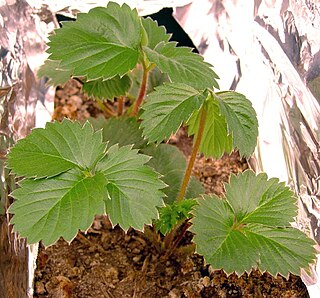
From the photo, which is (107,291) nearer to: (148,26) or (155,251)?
(155,251)

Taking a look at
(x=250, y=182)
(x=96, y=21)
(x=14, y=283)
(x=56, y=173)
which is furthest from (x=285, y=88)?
Result: (x=14, y=283)

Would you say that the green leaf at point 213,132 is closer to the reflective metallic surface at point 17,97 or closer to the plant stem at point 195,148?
the plant stem at point 195,148

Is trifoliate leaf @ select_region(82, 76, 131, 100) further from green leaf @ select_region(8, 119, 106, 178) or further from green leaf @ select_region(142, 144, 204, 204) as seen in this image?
green leaf @ select_region(8, 119, 106, 178)

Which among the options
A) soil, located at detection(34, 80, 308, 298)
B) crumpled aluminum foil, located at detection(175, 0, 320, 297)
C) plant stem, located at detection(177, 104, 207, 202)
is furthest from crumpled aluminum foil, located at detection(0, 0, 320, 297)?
plant stem, located at detection(177, 104, 207, 202)

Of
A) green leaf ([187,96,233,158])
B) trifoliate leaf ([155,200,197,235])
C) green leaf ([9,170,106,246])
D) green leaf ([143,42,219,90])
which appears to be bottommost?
trifoliate leaf ([155,200,197,235])

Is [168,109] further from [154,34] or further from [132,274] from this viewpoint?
[132,274]

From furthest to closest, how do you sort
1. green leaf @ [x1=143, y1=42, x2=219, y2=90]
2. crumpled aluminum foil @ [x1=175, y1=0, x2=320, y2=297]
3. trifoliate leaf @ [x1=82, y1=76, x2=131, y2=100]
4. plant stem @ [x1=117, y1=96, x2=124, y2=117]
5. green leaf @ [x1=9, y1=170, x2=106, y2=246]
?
plant stem @ [x1=117, y1=96, x2=124, y2=117], trifoliate leaf @ [x1=82, y1=76, x2=131, y2=100], crumpled aluminum foil @ [x1=175, y1=0, x2=320, y2=297], green leaf @ [x1=143, y1=42, x2=219, y2=90], green leaf @ [x1=9, y1=170, x2=106, y2=246]
